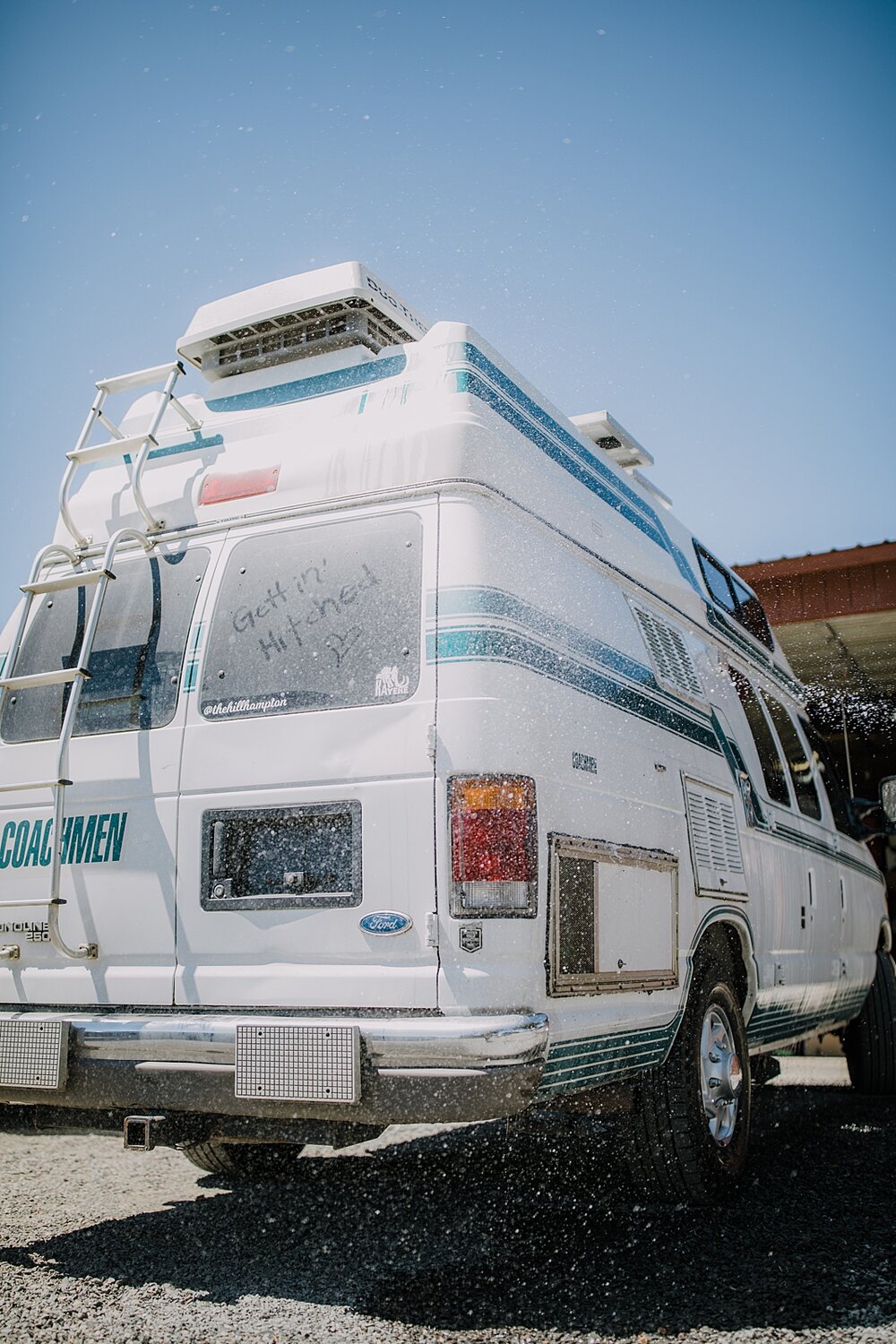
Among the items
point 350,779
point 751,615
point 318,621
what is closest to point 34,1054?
point 350,779

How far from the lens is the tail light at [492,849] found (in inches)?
128

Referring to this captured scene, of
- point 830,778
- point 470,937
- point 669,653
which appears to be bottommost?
point 470,937

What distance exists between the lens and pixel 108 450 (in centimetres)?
442

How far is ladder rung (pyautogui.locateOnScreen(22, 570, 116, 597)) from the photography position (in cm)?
402

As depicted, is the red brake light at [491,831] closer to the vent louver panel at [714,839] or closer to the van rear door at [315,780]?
the van rear door at [315,780]

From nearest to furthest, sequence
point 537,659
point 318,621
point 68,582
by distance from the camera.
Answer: point 537,659
point 318,621
point 68,582

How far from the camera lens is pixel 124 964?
3713 mm

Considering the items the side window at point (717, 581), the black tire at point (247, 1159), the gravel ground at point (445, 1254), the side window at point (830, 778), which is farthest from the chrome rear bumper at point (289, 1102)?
the side window at point (830, 778)

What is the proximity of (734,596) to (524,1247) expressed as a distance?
3.83m

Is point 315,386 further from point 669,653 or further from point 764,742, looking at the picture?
point 764,742

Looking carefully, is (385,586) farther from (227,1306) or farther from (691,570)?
(691,570)

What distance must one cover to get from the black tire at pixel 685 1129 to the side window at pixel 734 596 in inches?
91.7

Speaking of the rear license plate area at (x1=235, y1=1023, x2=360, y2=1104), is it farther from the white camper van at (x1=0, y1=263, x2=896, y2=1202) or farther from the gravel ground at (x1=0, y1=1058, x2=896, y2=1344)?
the gravel ground at (x1=0, y1=1058, x2=896, y2=1344)

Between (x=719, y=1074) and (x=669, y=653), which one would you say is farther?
(x=669, y=653)
